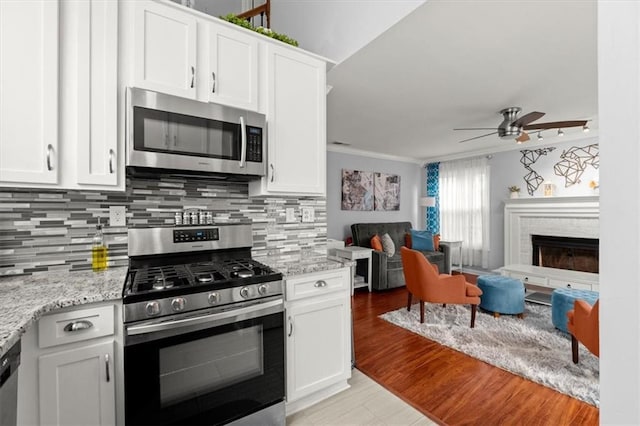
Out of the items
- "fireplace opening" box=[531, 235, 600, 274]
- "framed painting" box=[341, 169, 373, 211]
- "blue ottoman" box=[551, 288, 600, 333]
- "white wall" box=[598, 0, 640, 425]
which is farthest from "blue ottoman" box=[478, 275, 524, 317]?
"white wall" box=[598, 0, 640, 425]

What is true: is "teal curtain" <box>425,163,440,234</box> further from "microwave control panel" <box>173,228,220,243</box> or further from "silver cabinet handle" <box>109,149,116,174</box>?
"silver cabinet handle" <box>109,149,116,174</box>

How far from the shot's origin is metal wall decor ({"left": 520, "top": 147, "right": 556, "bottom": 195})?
5.21m

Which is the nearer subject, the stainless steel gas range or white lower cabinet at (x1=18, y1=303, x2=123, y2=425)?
white lower cabinet at (x1=18, y1=303, x2=123, y2=425)

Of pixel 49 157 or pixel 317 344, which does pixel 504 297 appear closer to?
pixel 317 344

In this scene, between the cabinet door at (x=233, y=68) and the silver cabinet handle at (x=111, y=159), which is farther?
the cabinet door at (x=233, y=68)

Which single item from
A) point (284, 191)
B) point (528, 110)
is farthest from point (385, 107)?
point (284, 191)

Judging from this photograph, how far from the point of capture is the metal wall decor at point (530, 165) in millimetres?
5207

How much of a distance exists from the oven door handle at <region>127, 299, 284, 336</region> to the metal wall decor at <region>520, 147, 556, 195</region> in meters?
5.36

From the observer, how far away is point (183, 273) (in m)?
1.67

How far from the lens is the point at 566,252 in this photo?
4902 mm

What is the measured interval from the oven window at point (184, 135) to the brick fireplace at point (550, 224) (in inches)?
204

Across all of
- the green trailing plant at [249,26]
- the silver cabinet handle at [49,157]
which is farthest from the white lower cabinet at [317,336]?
the green trailing plant at [249,26]

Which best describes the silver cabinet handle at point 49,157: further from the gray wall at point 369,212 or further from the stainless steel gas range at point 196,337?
the gray wall at point 369,212

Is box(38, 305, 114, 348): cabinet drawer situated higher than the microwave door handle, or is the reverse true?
the microwave door handle
